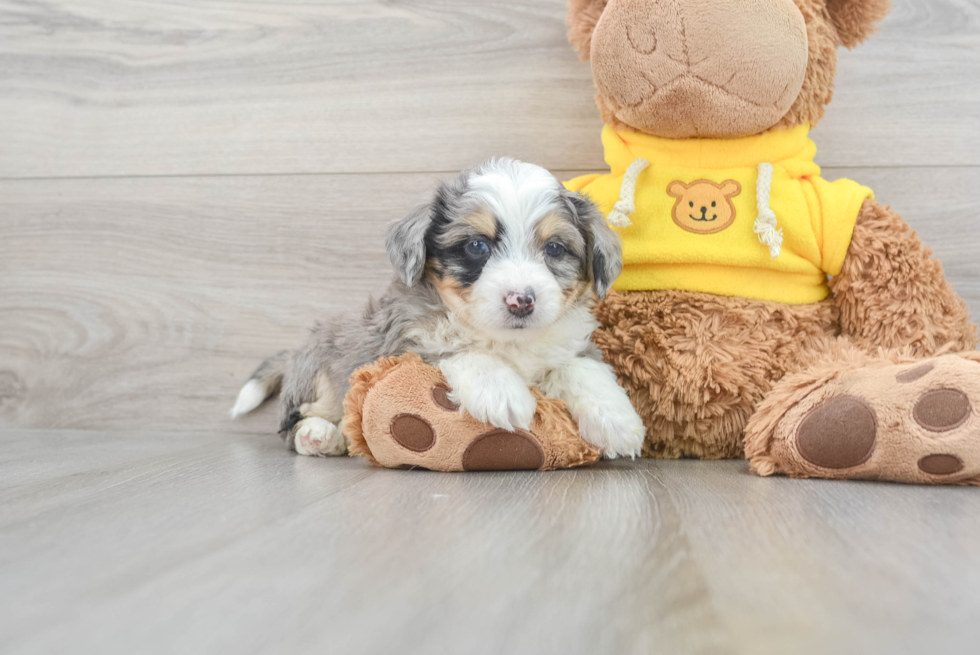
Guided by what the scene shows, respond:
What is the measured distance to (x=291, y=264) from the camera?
82.6 inches

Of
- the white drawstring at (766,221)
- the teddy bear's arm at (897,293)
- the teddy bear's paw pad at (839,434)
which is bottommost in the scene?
the teddy bear's paw pad at (839,434)

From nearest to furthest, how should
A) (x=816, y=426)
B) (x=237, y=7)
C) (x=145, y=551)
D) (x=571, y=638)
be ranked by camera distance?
(x=571, y=638) < (x=145, y=551) < (x=816, y=426) < (x=237, y=7)

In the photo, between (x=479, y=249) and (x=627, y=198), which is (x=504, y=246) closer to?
(x=479, y=249)

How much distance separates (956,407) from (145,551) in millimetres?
1166

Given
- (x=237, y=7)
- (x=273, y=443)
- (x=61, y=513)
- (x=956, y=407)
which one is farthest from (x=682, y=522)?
(x=237, y=7)

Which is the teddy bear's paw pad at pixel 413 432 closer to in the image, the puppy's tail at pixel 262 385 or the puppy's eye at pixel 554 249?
the puppy's eye at pixel 554 249

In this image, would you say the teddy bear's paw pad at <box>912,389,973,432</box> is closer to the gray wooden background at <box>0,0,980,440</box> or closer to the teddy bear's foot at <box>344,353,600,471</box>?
the teddy bear's foot at <box>344,353,600,471</box>

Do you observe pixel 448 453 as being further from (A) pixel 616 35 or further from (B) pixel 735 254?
(A) pixel 616 35

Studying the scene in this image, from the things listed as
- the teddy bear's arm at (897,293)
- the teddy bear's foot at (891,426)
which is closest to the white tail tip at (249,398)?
the teddy bear's foot at (891,426)

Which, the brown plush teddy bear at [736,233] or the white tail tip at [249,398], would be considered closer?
the brown plush teddy bear at [736,233]

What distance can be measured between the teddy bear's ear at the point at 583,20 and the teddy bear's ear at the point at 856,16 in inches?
19.6

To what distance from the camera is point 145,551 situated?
86 centimetres

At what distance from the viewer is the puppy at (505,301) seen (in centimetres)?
133

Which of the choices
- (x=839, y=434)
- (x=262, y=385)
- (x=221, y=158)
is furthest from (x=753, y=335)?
(x=221, y=158)
